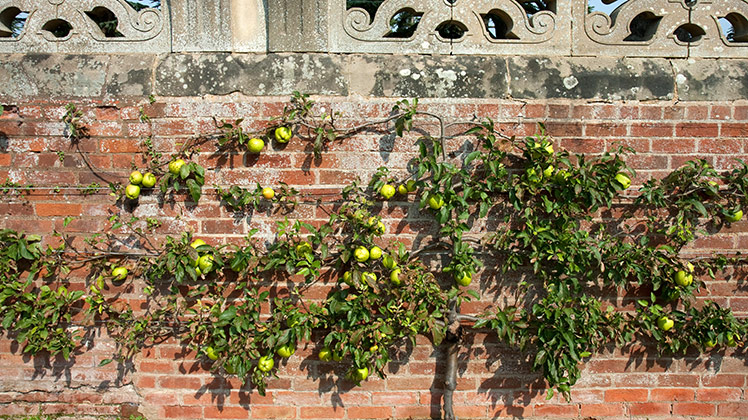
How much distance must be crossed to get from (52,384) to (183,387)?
31.9 inches

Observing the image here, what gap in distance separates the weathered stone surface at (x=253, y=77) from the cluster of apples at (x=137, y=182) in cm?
48

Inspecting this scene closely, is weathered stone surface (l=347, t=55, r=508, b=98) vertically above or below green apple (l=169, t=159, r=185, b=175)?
above

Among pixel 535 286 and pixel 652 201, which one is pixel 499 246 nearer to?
pixel 535 286

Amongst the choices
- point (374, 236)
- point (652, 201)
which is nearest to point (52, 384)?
point (374, 236)

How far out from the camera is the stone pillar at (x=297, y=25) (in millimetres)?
2854

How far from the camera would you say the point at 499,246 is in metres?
2.88

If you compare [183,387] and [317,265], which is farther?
[183,387]

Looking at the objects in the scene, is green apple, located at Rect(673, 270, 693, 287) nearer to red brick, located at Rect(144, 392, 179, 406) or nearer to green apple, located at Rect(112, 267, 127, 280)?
red brick, located at Rect(144, 392, 179, 406)

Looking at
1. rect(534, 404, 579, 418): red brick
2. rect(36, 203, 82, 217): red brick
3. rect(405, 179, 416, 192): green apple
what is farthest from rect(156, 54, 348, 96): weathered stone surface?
rect(534, 404, 579, 418): red brick

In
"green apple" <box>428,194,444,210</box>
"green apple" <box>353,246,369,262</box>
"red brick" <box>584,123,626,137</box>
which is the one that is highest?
"red brick" <box>584,123,626,137</box>

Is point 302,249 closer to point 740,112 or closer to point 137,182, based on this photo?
point 137,182

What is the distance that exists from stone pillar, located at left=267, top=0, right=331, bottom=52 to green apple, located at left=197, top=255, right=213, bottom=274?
49.4 inches

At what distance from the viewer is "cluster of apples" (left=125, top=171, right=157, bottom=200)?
286cm

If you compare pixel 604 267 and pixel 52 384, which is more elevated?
pixel 604 267
